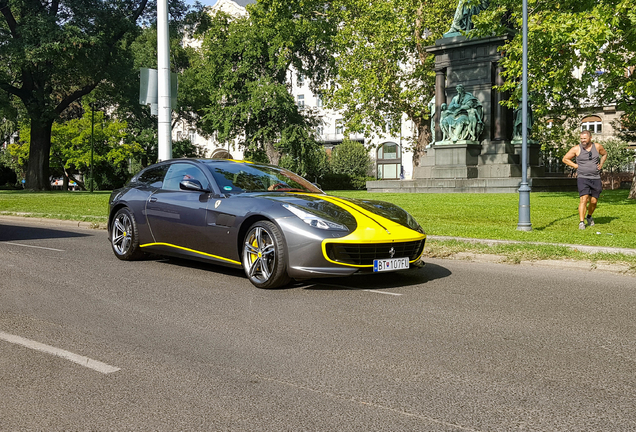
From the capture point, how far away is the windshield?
8141 millimetres

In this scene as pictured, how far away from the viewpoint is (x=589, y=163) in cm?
1220

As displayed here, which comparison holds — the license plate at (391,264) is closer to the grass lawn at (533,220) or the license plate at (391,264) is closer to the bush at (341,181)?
the grass lawn at (533,220)

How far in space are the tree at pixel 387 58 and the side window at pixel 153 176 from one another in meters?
32.0

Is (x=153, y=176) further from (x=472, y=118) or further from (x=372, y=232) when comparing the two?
(x=472, y=118)

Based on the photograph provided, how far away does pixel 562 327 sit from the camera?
540 centimetres

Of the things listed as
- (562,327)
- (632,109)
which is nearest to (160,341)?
(562,327)

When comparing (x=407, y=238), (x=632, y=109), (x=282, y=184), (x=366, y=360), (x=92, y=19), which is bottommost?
(x=366, y=360)

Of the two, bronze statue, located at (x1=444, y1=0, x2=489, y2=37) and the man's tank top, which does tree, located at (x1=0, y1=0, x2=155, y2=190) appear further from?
the man's tank top

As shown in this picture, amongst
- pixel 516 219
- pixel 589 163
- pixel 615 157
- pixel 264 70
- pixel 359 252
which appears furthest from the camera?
pixel 615 157

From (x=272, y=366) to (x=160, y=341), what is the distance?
1101 mm

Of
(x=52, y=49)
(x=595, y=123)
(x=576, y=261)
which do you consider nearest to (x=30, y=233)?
(x=576, y=261)

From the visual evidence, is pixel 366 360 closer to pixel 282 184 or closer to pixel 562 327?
pixel 562 327

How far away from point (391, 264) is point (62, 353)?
3.56m

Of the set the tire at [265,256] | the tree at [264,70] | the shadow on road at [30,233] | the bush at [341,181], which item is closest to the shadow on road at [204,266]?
the tire at [265,256]
